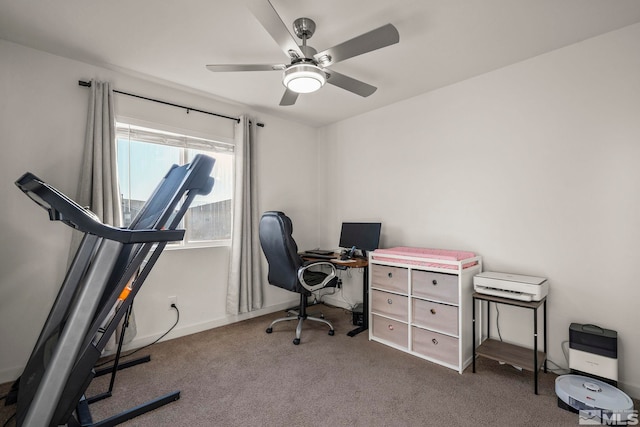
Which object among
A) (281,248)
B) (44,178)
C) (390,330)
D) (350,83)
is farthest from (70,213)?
(390,330)

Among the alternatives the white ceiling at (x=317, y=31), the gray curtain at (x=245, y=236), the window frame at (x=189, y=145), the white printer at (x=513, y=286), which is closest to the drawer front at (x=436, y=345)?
the white printer at (x=513, y=286)

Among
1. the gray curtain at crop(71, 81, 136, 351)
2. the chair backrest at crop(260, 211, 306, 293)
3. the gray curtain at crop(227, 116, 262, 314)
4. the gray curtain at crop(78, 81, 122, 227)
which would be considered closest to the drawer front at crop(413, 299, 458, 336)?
the chair backrest at crop(260, 211, 306, 293)

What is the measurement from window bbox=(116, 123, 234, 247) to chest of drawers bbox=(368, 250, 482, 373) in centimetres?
173

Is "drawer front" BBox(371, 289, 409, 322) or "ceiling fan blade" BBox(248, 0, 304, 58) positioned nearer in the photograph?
"ceiling fan blade" BBox(248, 0, 304, 58)

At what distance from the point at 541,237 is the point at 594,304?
0.55 meters

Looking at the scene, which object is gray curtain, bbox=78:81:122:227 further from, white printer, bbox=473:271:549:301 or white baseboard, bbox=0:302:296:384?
white printer, bbox=473:271:549:301

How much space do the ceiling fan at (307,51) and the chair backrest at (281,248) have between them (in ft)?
3.91

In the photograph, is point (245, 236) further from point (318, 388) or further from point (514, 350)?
point (514, 350)

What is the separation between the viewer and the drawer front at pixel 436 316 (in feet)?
7.57

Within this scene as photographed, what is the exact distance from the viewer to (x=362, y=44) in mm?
1696

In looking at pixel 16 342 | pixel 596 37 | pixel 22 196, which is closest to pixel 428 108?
pixel 596 37

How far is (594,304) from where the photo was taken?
6.84ft

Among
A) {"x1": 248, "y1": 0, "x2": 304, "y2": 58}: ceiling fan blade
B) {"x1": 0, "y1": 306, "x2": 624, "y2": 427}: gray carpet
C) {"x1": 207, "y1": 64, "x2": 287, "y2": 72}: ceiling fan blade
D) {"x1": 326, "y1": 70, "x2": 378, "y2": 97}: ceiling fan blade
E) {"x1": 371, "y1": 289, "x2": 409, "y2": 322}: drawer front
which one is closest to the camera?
{"x1": 248, "y1": 0, "x2": 304, "y2": 58}: ceiling fan blade

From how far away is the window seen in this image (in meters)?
2.66
